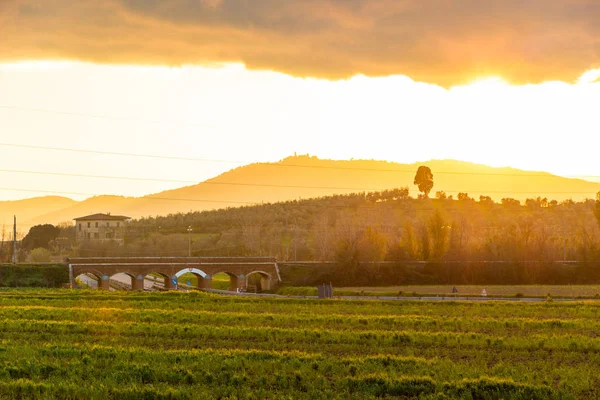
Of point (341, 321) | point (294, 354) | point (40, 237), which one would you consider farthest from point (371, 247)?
point (40, 237)

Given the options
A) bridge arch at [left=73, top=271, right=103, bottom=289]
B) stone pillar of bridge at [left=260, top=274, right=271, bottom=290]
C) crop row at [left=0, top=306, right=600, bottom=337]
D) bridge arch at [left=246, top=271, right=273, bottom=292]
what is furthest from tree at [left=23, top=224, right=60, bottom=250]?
crop row at [left=0, top=306, right=600, bottom=337]

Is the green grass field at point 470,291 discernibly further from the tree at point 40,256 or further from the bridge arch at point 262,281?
the tree at point 40,256

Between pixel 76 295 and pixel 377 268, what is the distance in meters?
56.1

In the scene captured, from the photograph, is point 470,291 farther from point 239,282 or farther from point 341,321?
point 341,321

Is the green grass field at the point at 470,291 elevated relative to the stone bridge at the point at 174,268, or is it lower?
lower

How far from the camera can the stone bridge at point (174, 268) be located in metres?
107

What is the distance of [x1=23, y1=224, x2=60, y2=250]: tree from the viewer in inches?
7392

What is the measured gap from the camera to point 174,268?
366 feet

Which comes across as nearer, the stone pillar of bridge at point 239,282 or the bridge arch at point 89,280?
the bridge arch at point 89,280

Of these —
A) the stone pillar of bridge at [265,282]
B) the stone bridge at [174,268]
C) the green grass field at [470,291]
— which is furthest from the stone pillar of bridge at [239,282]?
the green grass field at [470,291]

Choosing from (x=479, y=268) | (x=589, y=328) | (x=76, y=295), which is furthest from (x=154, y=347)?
(x=479, y=268)

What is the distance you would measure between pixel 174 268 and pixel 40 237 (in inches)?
3507

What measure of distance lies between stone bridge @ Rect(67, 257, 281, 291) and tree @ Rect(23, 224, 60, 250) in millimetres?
82884

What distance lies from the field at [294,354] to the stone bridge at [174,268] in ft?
172
